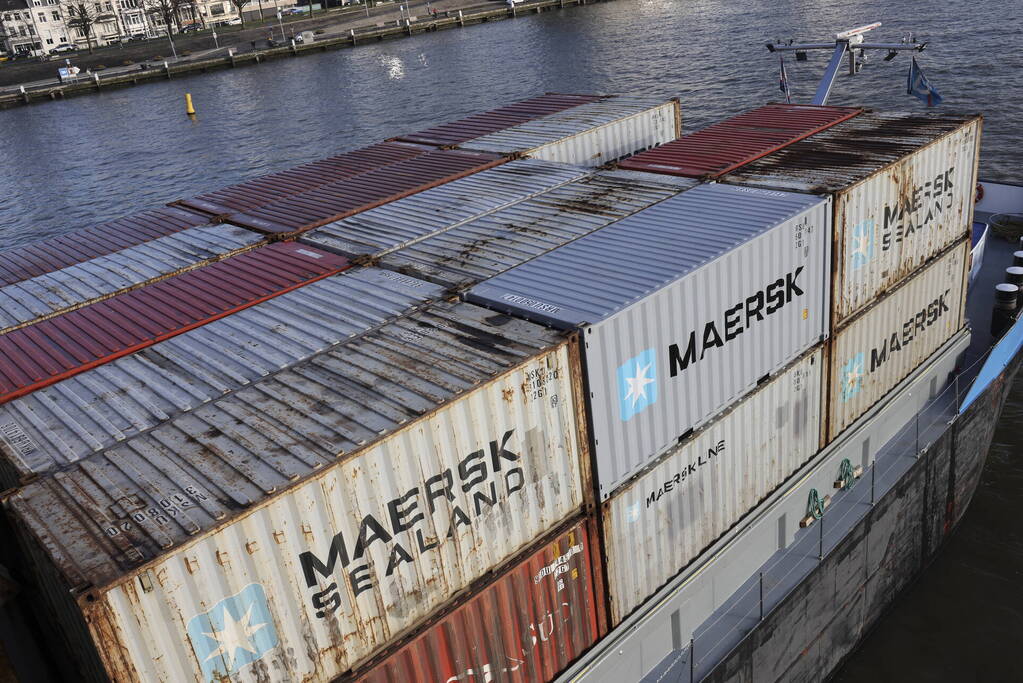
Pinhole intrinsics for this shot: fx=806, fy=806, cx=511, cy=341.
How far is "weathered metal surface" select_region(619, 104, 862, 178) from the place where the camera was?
1762 centimetres

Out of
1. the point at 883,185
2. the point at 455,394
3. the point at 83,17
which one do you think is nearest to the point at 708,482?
the point at 455,394

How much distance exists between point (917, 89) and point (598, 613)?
22.2 metres

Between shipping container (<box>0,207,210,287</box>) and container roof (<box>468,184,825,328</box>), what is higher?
shipping container (<box>0,207,210,287</box>)

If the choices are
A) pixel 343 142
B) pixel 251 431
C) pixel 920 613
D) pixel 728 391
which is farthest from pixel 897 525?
pixel 343 142

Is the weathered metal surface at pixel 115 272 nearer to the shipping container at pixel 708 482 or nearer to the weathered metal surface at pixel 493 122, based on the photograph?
the weathered metal surface at pixel 493 122

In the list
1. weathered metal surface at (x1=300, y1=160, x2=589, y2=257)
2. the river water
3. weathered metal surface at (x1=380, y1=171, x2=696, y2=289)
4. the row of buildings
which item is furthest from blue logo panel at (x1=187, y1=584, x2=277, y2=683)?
the row of buildings

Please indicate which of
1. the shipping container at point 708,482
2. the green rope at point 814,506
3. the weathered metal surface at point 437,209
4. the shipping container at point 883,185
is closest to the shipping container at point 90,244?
the weathered metal surface at point 437,209

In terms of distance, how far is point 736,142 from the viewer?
19.2 metres

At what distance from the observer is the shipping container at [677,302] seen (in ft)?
38.4

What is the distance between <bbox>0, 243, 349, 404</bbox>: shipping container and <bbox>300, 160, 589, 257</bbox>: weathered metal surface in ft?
2.49

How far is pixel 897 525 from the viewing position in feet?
61.0

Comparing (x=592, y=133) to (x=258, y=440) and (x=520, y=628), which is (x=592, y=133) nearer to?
(x=520, y=628)

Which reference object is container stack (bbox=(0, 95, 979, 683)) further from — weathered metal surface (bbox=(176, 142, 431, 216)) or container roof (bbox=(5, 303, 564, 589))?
weathered metal surface (bbox=(176, 142, 431, 216))

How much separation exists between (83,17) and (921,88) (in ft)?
420
